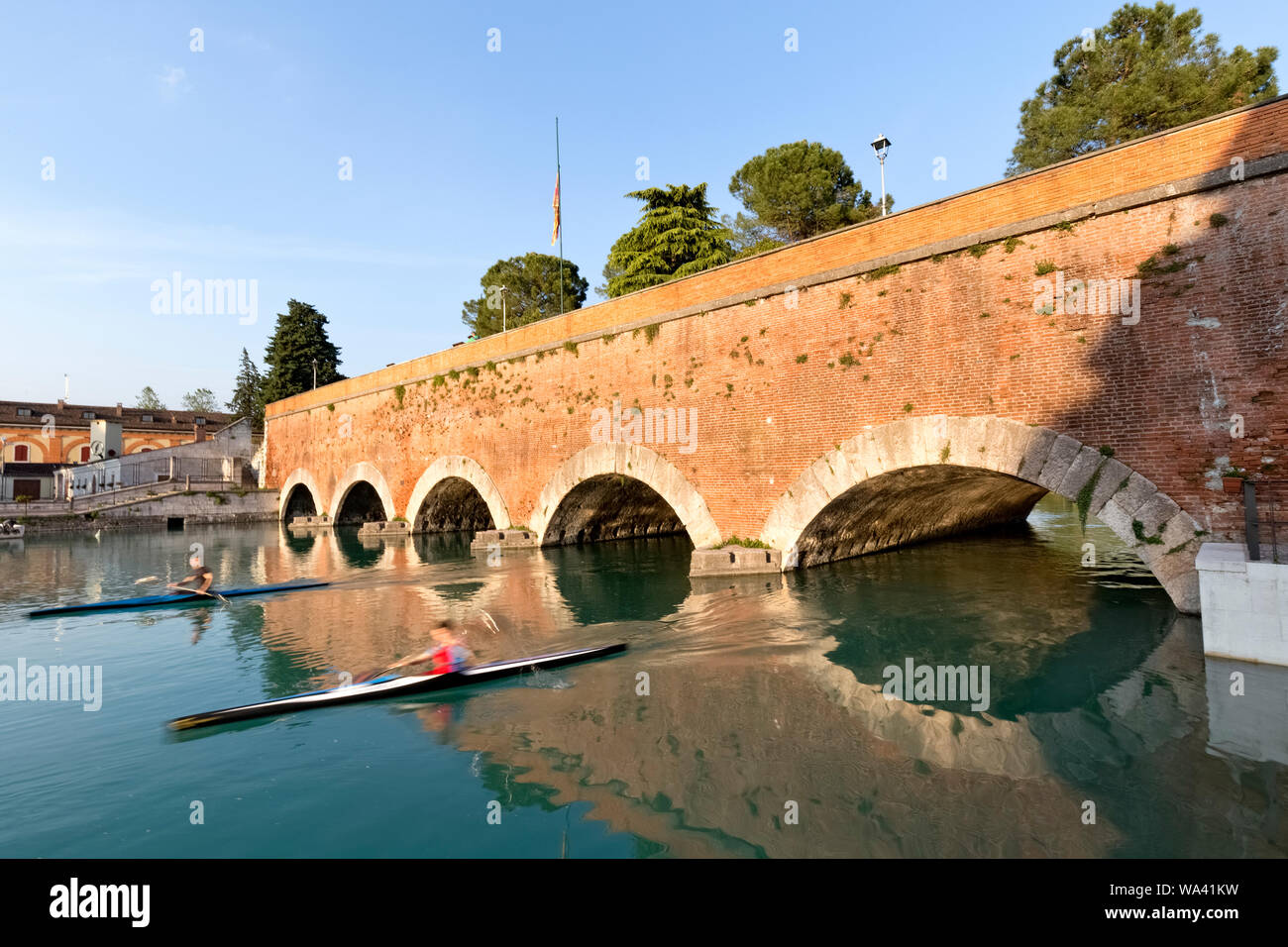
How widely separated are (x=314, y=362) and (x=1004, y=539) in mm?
49998

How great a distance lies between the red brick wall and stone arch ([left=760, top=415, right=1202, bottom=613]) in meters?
0.20

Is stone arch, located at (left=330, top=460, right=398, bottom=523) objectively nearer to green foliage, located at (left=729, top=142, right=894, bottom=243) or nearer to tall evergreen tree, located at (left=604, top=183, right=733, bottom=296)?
tall evergreen tree, located at (left=604, top=183, right=733, bottom=296)

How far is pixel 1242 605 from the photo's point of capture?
7.04 m

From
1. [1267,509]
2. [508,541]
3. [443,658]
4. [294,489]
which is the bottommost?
[443,658]

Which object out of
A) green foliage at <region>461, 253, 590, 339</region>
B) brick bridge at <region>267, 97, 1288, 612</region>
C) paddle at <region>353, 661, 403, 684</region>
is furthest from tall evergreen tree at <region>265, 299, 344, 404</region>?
paddle at <region>353, 661, 403, 684</region>

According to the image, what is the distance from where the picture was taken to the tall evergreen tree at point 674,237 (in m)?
32.4

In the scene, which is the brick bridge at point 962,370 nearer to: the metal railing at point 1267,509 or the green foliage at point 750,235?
the metal railing at point 1267,509

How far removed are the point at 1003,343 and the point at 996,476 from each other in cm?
509

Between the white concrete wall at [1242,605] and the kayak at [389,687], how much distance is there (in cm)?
670

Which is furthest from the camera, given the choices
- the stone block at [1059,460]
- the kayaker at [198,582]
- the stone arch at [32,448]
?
the stone arch at [32,448]

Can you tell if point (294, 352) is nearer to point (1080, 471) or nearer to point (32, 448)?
point (32, 448)

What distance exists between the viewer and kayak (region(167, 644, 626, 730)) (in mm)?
6672

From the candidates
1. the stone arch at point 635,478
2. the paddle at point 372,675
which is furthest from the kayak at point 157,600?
the paddle at point 372,675

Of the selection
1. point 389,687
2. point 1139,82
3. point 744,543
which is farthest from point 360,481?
point 1139,82
